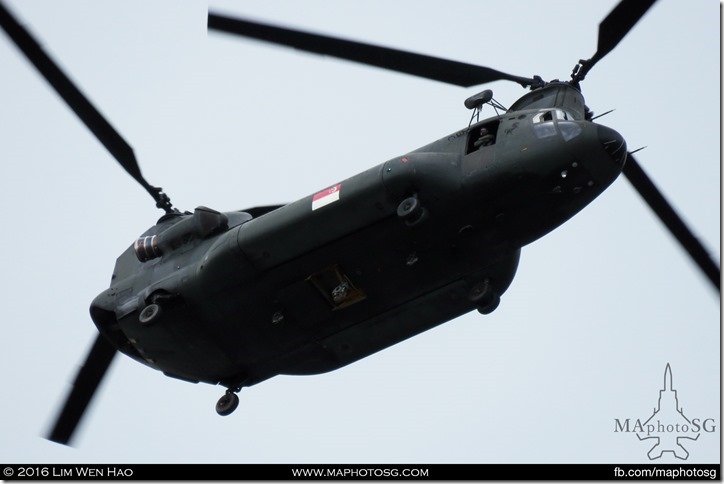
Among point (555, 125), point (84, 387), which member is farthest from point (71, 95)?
point (555, 125)

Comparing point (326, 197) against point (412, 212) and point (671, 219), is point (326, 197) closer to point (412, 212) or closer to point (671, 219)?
point (412, 212)

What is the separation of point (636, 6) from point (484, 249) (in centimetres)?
450

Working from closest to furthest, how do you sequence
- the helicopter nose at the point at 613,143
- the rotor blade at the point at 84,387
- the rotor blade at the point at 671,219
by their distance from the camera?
1. the helicopter nose at the point at 613,143
2. the rotor blade at the point at 671,219
3. the rotor blade at the point at 84,387

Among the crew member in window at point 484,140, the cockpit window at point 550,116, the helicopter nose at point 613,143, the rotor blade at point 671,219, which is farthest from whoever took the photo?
the rotor blade at point 671,219

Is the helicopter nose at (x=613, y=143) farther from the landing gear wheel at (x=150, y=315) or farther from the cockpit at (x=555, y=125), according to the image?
the landing gear wheel at (x=150, y=315)

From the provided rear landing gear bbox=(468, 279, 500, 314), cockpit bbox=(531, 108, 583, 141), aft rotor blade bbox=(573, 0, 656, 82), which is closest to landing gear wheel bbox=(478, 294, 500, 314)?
rear landing gear bbox=(468, 279, 500, 314)

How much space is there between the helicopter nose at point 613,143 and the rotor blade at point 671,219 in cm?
101

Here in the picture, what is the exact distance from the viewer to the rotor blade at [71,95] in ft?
73.9

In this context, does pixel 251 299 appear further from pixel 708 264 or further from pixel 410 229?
pixel 708 264

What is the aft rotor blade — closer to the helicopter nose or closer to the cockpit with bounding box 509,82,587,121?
the cockpit with bounding box 509,82,587,121

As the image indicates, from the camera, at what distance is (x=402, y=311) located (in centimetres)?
2273

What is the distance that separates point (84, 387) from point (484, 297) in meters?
8.14

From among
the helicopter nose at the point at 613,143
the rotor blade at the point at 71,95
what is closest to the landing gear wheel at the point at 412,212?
the helicopter nose at the point at 613,143

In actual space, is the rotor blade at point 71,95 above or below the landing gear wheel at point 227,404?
above
